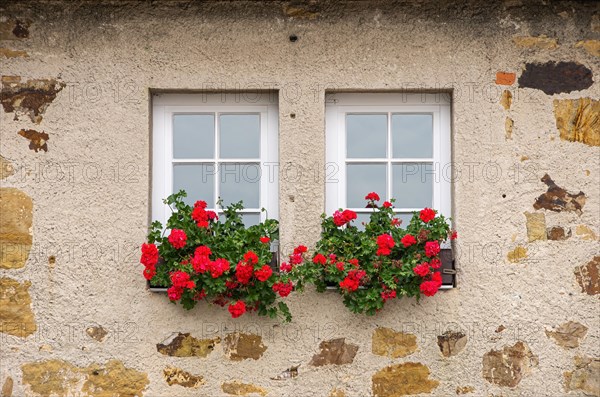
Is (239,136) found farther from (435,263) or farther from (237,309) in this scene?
(435,263)

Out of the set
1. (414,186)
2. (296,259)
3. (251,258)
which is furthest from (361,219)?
(251,258)

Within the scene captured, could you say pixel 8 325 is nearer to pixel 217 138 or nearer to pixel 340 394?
pixel 217 138

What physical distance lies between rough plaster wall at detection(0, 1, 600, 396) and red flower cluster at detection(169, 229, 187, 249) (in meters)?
0.38

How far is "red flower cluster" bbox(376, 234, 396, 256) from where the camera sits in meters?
3.81

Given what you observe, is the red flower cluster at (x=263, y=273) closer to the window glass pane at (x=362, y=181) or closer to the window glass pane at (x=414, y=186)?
the window glass pane at (x=362, y=181)

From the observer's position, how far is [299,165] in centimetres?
411

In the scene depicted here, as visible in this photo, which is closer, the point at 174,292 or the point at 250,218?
the point at 174,292

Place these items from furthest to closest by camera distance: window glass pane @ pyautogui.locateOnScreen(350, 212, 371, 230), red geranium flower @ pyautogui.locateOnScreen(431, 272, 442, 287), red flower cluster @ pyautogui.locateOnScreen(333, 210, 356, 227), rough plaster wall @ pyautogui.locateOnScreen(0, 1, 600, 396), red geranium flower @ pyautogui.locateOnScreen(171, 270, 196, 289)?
window glass pane @ pyautogui.locateOnScreen(350, 212, 371, 230) → rough plaster wall @ pyautogui.locateOnScreen(0, 1, 600, 396) → red flower cluster @ pyautogui.locateOnScreen(333, 210, 356, 227) → red geranium flower @ pyautogui.locateOnScreen(431, 272, 442, 287) → red geranium flower @ pyautogui.locateOnScreen(171, 270, 196, 289)

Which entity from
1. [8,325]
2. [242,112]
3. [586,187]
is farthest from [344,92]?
[8,325]

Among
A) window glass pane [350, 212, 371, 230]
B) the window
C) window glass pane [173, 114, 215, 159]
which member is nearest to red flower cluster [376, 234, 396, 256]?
window glass pane [350, 212, 371, 230]

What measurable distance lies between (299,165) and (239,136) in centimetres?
45

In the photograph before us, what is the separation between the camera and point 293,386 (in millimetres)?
4016

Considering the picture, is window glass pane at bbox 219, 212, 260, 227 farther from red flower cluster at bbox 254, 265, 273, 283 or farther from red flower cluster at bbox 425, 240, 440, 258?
red flower cluster at bbox 425, 240, 440, 258

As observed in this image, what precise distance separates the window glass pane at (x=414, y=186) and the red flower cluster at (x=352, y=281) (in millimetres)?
646
